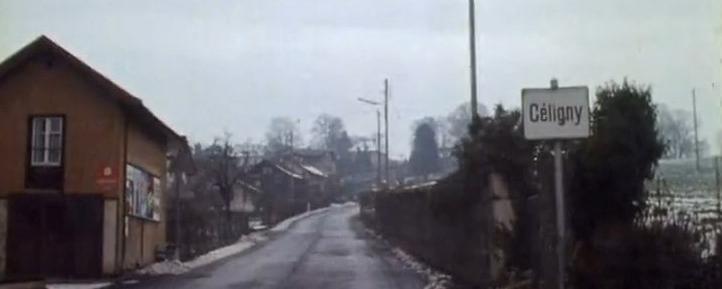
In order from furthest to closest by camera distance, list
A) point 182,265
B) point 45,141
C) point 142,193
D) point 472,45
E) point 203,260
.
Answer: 1. point 203,260
2. point 142,193
3. point 182,265
4. point 45,141
5. point 472,45

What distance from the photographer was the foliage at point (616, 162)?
16047 millimetres

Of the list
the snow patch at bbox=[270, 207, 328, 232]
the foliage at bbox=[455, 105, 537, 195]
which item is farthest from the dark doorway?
the snow patch at bbox=[270, 207, 328, 232]

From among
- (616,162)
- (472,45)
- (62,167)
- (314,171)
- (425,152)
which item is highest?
(425,152)

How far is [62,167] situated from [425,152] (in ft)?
227

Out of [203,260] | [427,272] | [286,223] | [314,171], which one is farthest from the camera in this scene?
[314,171]

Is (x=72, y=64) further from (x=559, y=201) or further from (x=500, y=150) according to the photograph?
(x=559, y=201)

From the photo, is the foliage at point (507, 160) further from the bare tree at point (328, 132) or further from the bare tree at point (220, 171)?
the bare tree at point (328, 132)

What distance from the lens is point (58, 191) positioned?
33906 mm

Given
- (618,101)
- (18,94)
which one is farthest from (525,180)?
(18,94)

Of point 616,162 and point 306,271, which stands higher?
point 616,162

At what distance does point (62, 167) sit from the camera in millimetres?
34219

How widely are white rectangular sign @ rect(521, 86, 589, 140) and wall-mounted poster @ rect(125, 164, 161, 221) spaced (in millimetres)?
25882

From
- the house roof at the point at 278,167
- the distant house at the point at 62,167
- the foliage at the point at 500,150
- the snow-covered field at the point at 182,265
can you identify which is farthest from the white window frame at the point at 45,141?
the house roof at the point at 278,167

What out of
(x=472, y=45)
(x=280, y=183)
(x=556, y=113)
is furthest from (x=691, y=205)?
(x=280, y=183)
